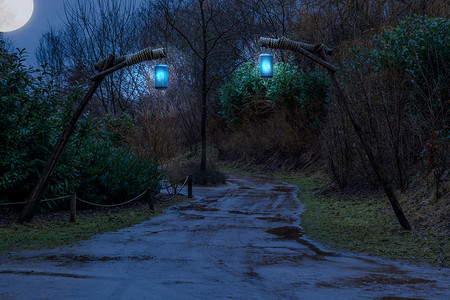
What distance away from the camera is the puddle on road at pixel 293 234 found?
8761 millimetres

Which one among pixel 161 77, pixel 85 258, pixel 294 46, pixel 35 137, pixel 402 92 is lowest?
pixel 85 258

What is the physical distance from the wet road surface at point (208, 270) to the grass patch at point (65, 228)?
58 cm

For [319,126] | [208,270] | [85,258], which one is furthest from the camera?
[319,126]

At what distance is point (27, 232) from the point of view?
10.2 metres

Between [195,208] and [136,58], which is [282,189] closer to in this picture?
[195,208]

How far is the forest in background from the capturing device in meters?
12.1

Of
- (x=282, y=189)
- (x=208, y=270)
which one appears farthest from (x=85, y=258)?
(x=282, y=189)

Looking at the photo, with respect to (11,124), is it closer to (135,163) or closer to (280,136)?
(135,163)

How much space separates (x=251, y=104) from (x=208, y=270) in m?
28.6

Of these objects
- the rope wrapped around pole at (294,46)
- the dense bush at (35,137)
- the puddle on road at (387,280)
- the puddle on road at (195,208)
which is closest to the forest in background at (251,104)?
the dense bush at (35,137)

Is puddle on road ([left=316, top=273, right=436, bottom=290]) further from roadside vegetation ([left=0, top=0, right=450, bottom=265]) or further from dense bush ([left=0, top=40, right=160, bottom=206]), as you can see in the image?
dense bush ([left=0, top=40, right=160, bottom=206])

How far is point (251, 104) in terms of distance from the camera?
34.9 meters

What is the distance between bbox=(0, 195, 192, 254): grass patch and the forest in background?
3.19 ft

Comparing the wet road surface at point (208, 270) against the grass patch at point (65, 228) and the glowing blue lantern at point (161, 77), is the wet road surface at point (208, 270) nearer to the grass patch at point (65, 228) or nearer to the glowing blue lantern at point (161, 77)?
the grass patch at point (65, 228)
